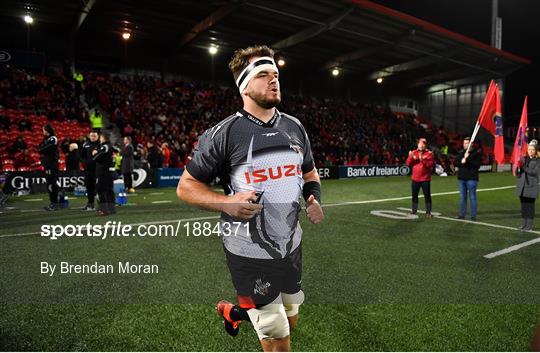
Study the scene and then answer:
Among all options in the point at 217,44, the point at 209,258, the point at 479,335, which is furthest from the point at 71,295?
the point at 217,44

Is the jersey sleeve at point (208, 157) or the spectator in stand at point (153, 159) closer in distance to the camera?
the jersey sleeve at point (208, 157)

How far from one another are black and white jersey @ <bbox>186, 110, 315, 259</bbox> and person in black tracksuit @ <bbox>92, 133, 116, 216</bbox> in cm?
752

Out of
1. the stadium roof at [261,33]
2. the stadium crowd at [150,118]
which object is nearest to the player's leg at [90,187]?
the stadium crowd at [150,118]

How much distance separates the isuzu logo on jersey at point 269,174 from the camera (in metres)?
2.28

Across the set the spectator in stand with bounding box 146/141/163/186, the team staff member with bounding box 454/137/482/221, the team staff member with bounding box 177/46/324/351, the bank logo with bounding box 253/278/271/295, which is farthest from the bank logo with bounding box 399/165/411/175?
the bank logo with bounding box 253/278/271/295

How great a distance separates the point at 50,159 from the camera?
977 centimetres

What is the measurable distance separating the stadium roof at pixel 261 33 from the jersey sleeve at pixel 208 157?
20.3 meters

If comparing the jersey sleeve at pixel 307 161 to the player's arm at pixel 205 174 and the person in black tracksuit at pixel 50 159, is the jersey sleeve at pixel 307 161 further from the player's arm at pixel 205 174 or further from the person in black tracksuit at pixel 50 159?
the person in black tracksuit at pixel 50 159

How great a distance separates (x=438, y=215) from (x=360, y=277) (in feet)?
19.7

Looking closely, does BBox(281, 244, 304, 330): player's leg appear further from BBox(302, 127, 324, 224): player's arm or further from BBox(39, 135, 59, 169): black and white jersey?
BBox(39, 135, 59, 169): black and white jersey

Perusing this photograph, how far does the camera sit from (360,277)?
494 cm

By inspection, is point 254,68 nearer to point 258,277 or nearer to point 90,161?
point 258,277

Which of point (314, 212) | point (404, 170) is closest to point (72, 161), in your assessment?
point (314, 212)

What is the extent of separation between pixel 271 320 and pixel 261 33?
84.2 ft
